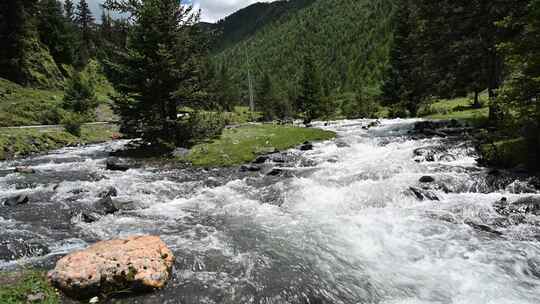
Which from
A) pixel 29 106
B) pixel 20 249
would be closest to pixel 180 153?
pixel 20 249

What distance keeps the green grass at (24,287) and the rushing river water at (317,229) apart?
1.42m

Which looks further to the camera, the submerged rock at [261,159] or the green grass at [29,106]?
the green grass at [29,106]

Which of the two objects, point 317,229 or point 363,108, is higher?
point 363,108

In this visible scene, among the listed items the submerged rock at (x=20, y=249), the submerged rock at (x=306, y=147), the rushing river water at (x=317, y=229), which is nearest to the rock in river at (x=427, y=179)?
the rushing river water at (x=317, y=229)

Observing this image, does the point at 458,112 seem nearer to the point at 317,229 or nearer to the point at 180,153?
the point at 180,153

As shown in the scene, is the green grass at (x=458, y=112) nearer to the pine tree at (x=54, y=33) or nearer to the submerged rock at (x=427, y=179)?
the submerged rock at (x=427, y=179)

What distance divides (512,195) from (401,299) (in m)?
8.58

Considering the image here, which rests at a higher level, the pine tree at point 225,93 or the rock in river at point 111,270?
the pine tree at point 225,93

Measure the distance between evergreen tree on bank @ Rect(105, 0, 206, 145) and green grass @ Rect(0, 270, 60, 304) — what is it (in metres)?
17.9

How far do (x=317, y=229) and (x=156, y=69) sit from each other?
18871mm

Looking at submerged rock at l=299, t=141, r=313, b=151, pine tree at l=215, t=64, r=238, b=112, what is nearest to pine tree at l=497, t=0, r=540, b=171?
submerged rock at l=299, t=141, r=313, b=151

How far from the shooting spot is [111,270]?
7.48 m

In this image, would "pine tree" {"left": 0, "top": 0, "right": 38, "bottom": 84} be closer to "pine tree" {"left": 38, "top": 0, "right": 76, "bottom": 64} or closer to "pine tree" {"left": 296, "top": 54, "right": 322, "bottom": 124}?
"pine tree" {"left": 38, "top": 0, "right": 76, "bottom": 64}

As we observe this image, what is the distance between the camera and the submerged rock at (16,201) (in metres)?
14.3
